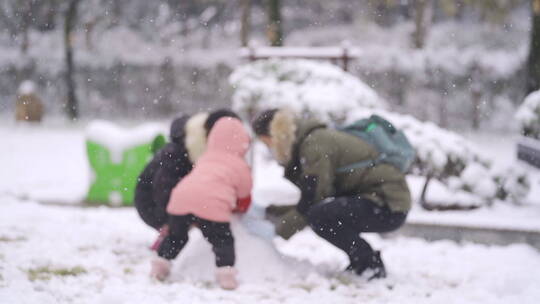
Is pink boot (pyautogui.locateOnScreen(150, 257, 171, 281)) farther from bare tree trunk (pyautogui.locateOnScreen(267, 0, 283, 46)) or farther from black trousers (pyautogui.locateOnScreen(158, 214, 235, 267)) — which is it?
bare tree trunk (pyautogui.locateOnScreen(267, 0, 283, 46))

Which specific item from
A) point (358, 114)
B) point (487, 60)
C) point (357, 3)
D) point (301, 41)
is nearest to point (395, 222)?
point (358, 114)

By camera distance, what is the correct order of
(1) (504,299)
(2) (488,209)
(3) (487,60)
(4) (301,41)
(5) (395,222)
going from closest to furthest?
(1) (504,299), (5) (395,222), (2) (488,209), (3) (487,60), (4) (301,41)

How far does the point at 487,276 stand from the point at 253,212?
1.60 meters

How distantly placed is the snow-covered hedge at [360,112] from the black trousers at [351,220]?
5.40 feet

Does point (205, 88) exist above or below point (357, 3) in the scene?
below

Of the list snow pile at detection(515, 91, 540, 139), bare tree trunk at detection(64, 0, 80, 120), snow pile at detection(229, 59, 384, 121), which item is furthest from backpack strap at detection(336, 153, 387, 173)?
bare tree trunk at detection(64, 0, 80, 120)

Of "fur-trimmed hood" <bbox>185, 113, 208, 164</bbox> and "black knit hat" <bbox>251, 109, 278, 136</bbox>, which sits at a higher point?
"black knit hat" <bbox>251, 109, 278, 136</bbox>

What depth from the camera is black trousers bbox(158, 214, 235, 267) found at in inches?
145

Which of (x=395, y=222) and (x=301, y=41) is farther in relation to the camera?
(x=301, y=41)

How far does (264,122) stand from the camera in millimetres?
3801

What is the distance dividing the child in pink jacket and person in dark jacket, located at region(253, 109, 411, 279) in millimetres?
212

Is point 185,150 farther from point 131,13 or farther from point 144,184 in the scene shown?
point 131,13

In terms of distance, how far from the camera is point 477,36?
17859 mm

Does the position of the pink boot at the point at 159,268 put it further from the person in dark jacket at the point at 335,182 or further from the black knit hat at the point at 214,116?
the black knit hat at the point at 214,116
